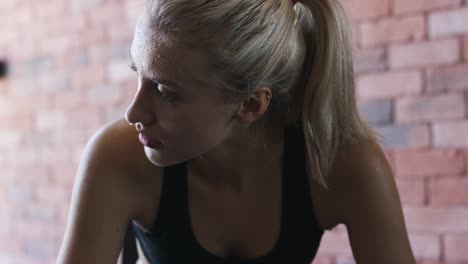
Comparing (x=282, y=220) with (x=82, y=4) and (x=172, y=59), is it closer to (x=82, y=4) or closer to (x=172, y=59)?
(x=172, y=59)

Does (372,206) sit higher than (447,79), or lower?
lower

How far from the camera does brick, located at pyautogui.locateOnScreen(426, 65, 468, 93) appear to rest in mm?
1418

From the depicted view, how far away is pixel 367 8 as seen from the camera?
1554 millimetres

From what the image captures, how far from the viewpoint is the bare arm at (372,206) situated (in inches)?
39.9

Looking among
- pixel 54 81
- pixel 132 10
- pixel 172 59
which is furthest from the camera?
pixel 54 81

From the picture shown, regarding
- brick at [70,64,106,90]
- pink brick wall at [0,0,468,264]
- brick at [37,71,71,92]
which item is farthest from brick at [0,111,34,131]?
brick at [70,64,106,90]

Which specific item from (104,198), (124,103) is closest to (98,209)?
(104,198)

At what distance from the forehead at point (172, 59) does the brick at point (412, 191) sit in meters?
0.81

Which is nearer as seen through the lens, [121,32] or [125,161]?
[125,161]

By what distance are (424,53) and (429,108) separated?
122 millimetres

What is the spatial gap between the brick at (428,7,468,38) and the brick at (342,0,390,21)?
0.11 meters

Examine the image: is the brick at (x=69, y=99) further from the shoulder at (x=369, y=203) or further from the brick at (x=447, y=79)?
the shoulder at (x=369, y=203)

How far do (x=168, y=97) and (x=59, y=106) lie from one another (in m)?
1.48

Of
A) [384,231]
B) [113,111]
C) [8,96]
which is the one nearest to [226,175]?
[384,231]
